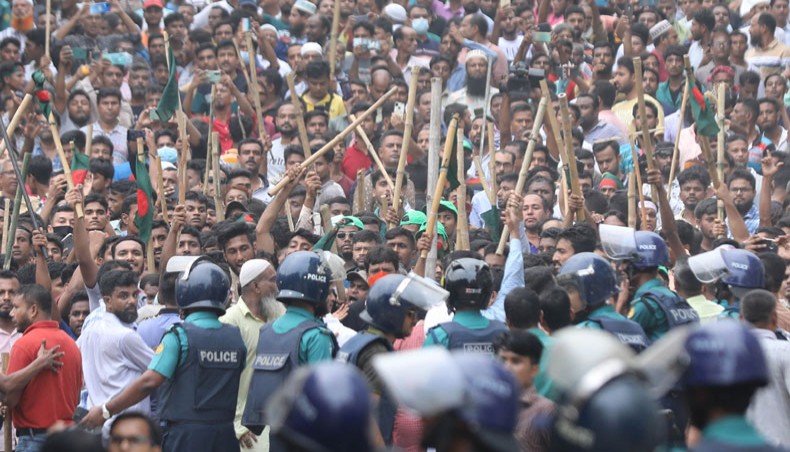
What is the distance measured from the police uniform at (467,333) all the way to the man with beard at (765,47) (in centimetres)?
1065

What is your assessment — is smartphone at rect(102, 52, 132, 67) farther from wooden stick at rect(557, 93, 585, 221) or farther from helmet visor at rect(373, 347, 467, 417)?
helmet visor at rect(373, 347, 467, 417)

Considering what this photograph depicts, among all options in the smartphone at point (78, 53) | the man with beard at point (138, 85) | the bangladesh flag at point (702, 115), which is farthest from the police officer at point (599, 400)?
the man with beard at point (138, 85)

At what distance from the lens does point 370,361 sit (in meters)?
7.37

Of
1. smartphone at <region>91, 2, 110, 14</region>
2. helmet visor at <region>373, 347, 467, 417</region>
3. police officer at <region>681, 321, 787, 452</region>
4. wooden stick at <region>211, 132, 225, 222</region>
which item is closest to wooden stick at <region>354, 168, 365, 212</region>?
wooden stick at <region>211, 132, 225, 222</region>

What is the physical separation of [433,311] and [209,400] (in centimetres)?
154

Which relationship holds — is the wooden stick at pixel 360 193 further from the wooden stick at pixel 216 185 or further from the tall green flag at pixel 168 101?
the tall green flag at pixel 168 101

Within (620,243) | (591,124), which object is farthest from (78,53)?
(620,243)

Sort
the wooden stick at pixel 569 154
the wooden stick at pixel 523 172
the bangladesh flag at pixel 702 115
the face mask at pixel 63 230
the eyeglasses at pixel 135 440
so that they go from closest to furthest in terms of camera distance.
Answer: the eyeglasses at pixel 135 440 < the wooden stick at pixel 523 172 < the wooden stick at pixel 569 154 < the bangladesh flag at pixel 702 115 < the face mask at pixel 63 230

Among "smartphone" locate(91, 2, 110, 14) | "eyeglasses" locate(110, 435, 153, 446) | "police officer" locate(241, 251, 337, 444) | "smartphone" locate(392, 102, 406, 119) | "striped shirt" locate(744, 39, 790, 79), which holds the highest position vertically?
"police officer" locate(241, 251, 337, 444)

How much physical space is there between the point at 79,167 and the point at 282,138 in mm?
2741

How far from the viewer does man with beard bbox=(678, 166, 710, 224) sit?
45.8ft

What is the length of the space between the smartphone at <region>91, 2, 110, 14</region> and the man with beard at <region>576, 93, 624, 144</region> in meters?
6.61

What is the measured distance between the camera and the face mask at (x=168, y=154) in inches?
606

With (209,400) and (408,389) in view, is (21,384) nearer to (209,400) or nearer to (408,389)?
(209,400)
